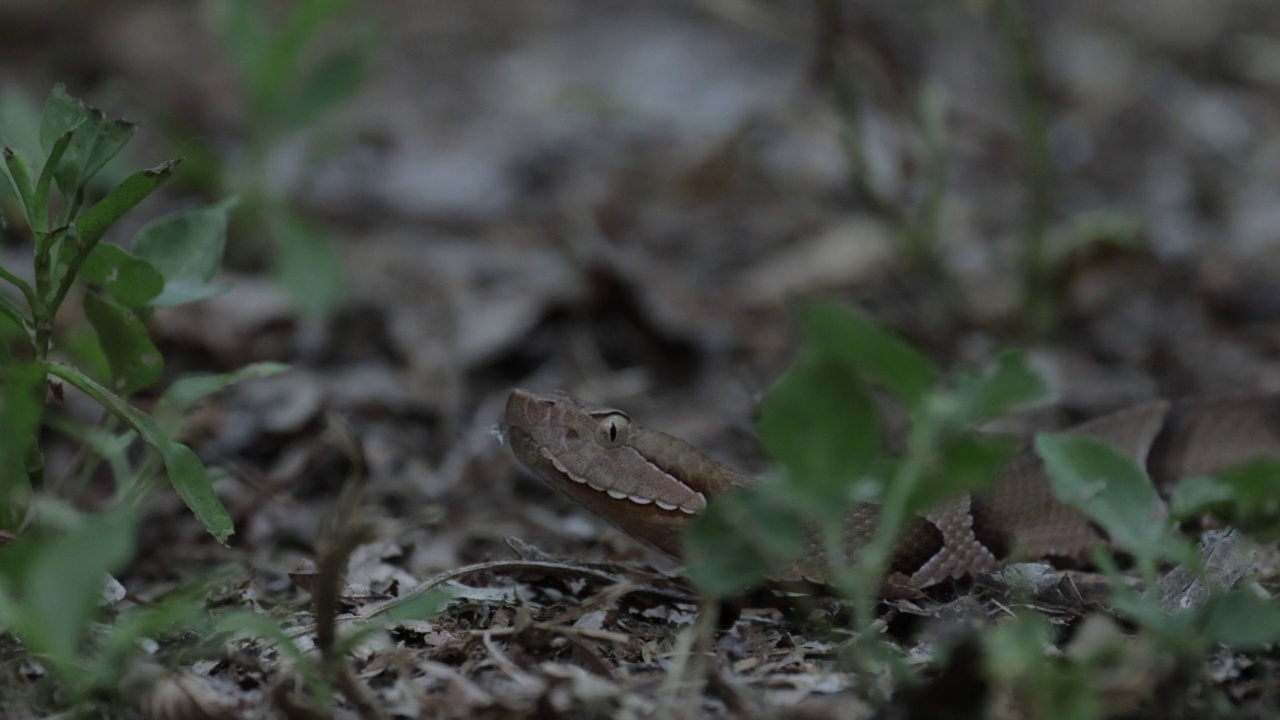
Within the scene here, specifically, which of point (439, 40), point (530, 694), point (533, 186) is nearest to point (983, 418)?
point (530, 694)

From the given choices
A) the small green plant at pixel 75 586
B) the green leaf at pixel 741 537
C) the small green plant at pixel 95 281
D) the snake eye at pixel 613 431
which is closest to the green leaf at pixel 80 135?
the small green plant at pixel 95 281

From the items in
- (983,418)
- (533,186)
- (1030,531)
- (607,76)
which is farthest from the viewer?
(607,76)

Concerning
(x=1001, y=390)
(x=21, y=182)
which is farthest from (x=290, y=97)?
(x=1001, y=390)

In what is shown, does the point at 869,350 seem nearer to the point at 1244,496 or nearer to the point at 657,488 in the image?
the point at 1244,496

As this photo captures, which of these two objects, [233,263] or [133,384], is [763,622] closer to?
[133,384]

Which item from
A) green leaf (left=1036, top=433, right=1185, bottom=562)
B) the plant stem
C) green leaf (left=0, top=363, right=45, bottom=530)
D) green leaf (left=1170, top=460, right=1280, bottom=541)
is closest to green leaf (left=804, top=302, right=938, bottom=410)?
green leaf (left=1036, top=433, right=1185, bottom=562)

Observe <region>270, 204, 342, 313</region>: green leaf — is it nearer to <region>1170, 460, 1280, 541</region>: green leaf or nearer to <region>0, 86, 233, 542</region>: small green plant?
<region>0, 86, 233, 542</region>: small green plant
